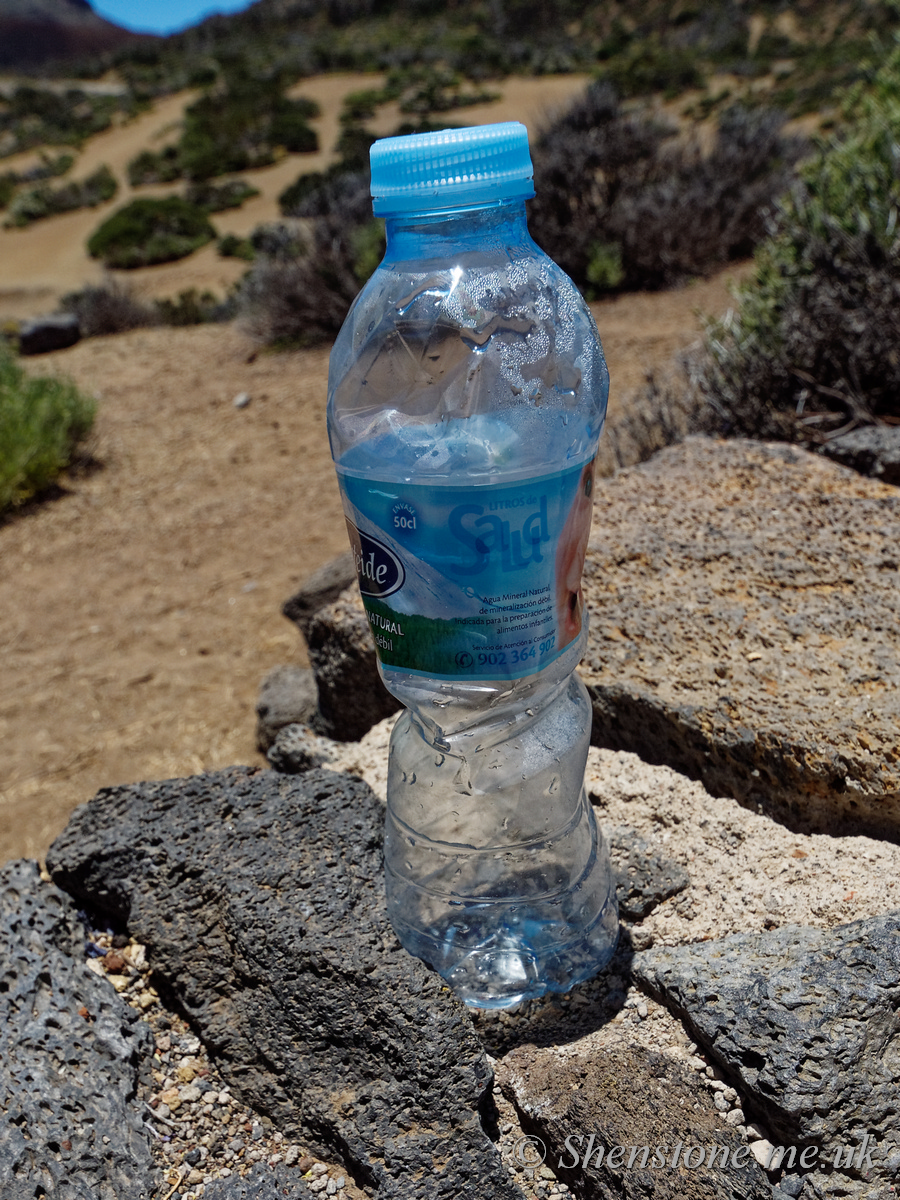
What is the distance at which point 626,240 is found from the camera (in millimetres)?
8008

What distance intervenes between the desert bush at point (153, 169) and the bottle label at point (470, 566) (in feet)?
81.7

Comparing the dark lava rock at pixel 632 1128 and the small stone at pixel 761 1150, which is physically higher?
the dark lava rock at pixel 632 1128

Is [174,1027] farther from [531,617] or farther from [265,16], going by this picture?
[265,16]

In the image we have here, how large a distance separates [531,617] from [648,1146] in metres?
0.78

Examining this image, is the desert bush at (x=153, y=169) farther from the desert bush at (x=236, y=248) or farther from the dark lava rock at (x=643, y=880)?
the dark lava rock at (x=643, y=880)

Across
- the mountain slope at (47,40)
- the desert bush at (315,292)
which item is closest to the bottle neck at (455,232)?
the desert bush at (315,292)

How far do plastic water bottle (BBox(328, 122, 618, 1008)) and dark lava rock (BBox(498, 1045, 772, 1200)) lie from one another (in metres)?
0.21

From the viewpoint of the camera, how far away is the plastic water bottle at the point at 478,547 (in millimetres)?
1373

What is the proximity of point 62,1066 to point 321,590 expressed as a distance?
6.76 ft

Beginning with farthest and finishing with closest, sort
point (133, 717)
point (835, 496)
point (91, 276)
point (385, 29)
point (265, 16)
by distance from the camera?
point (265, 16) → point (385, 29) → point (91, 276) → point (133, 717) → point (835, 496)

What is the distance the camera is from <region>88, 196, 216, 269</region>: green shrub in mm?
16703

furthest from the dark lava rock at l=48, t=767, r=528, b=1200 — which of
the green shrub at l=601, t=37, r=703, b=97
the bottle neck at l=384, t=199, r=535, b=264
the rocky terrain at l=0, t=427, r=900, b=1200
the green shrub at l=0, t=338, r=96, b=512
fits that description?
the green shrub at l=601, t=37, r=703, b=97

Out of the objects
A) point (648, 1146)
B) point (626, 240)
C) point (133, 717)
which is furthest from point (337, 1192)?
point (626, 240)

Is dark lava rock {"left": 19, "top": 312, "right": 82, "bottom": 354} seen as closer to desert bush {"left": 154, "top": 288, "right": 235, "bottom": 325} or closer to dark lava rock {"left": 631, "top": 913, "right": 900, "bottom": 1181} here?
desert bush {"left": 154, "top": 288, "right": 235, "bottom": 325}
